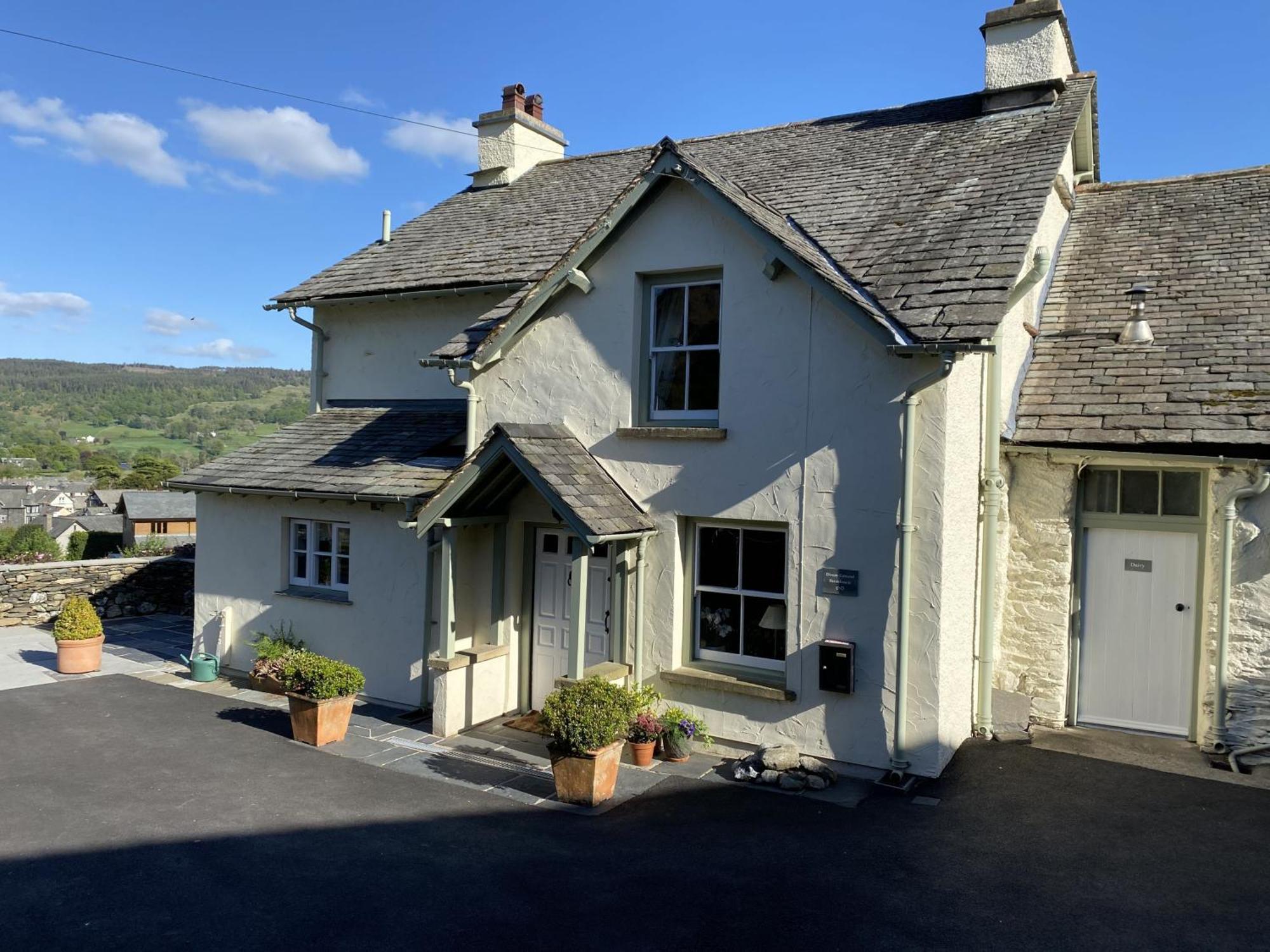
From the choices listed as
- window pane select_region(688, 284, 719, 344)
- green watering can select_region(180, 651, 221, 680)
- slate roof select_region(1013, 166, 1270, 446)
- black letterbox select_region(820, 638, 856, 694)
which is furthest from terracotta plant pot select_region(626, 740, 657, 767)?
green watering can select_region(180, 651, 221, 680)

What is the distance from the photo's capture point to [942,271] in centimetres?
931

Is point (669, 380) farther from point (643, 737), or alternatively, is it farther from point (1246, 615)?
point (1246, 615)

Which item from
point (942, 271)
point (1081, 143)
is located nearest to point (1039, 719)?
point (942, 271)

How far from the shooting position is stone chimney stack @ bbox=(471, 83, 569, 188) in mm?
18000

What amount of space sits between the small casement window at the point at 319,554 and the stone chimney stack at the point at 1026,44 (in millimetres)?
11605

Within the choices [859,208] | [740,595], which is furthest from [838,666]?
[859,208]

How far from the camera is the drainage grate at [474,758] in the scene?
30.3 ft

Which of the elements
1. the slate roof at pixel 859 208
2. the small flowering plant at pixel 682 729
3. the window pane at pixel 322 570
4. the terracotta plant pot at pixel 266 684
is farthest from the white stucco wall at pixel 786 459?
the terracotta plant pot at pixel 266 684

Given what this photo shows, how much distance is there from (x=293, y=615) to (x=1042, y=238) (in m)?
11.7

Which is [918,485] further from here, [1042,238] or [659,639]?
[1042,238]

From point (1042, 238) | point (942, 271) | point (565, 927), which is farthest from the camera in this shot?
point (1042, 238)

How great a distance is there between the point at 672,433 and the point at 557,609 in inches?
109

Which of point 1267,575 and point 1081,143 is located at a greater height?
point 1081,143

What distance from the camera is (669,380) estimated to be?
10430mm
